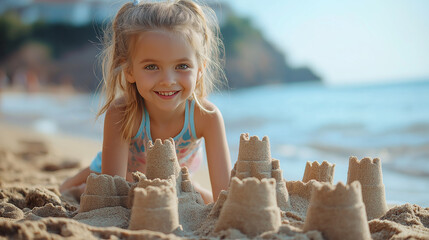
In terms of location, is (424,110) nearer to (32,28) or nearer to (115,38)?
(115,38)

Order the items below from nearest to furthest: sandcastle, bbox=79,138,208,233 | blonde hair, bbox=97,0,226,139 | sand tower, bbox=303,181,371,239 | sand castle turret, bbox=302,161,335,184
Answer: sand tower, bbox=303,181,371,239, sandcastle, bbox=79,138,208,233, sand castle turret, bbox=302,161,335,184, blonde hair, bbox=97,0,226,139

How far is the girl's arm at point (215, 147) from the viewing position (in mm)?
2912

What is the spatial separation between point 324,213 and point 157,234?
600 mm

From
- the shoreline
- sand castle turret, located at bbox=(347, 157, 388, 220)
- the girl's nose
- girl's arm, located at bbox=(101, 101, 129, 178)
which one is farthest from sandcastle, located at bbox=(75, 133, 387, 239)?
the shoreline

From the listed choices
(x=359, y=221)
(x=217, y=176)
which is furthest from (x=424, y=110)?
(x=359, y=221)

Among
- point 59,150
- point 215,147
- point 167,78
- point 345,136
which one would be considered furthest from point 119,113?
point 345,136

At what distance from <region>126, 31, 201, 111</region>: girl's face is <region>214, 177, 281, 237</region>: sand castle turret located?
3.49 feet

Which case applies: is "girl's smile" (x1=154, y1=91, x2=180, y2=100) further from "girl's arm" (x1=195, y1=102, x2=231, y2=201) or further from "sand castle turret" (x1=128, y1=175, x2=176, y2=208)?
"sand castle turret" (x1=128, y1=175, x2=176, y2=208)

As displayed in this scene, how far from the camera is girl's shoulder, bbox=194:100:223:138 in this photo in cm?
297

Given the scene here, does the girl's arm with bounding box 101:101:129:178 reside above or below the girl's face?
below

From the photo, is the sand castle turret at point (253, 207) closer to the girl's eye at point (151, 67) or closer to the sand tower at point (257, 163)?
the sand tower at point (257, 163)

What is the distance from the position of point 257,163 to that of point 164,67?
82 centimetres

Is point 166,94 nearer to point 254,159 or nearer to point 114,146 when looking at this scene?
point 114,146

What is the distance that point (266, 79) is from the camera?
36.6 metres
